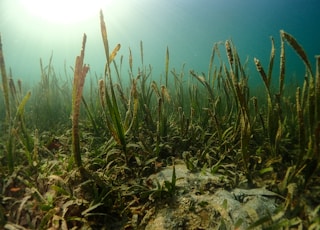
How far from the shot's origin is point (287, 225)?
0.95 metres

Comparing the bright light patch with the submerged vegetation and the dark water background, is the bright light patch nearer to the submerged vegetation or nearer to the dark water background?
the dark water background

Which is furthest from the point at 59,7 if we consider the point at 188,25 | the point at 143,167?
the point at 143,167

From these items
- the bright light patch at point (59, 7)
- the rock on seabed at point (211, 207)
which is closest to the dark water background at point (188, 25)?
the bright light patch at point (59, 7)

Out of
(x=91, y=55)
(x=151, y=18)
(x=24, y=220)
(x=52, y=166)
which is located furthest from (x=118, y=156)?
(x=91, y=55)

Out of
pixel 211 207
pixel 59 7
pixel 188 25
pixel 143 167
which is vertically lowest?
pixel 211 207

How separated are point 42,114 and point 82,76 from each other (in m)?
1.95

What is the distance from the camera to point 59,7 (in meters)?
37.5

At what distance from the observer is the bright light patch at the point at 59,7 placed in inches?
1346

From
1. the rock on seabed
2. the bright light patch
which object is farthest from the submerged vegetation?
the bright light patch

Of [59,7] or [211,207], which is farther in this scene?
[59,7]

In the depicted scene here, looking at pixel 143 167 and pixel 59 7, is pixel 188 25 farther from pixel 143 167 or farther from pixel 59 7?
pixel 143 167

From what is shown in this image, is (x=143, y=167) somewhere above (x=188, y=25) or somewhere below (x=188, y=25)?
below

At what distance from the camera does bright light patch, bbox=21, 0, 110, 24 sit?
112 feet

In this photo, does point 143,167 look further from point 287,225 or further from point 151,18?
point 151,18
